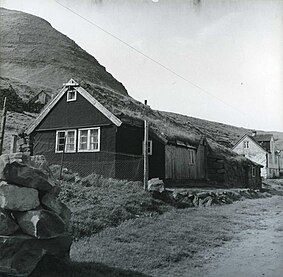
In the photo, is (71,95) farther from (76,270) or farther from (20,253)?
(20,253)

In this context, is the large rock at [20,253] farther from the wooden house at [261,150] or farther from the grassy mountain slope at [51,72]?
the wooden house at [261,150]

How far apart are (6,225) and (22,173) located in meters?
0.68

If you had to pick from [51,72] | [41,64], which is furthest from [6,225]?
[41,64]

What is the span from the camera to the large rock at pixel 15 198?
4418 mm

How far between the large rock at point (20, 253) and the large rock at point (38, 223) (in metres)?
0.11

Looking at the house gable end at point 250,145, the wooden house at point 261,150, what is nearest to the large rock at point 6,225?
the wooden house at point 261,150

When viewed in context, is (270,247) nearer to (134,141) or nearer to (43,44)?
(134,141)

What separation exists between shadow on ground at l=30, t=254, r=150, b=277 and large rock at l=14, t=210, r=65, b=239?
1.44ft

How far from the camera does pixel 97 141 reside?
14.6 m

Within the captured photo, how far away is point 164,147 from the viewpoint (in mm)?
15695

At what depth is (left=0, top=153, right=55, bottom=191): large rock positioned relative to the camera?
4547mm

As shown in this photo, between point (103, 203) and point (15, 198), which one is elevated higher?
point (15, 198)

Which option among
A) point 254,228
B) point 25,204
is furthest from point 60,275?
point 254,228

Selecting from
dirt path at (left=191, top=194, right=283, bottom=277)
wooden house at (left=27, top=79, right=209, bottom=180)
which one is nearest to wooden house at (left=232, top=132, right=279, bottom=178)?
wooden house at (left=27, top=79, right=209, bottom=180)
